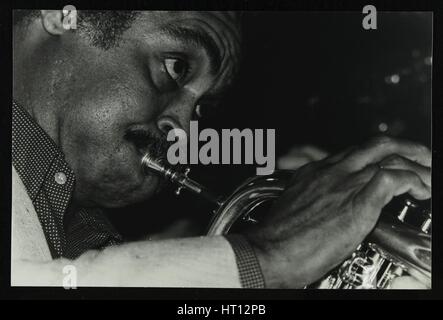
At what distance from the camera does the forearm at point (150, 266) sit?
2.50 metres

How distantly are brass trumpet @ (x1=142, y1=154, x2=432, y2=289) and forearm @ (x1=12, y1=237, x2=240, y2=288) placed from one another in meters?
0.17

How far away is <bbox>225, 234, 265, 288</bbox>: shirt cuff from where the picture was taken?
2453 mm

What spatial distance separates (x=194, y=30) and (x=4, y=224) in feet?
3.92

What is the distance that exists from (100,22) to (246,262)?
1.20 meters

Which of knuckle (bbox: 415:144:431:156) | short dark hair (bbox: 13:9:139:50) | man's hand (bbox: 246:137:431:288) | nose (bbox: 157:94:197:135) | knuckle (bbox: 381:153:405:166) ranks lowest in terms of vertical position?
man's hand (bbox: 246:137:431:288)

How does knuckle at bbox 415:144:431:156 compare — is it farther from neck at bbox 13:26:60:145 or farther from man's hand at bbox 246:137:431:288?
neck at bbox 13:26:60:145

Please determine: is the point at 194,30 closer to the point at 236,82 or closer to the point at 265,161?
the point at 236,82

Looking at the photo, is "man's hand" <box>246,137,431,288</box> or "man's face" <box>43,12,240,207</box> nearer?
"man's hand" <box>246,137,431,288</box>

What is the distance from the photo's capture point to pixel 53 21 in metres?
2.65

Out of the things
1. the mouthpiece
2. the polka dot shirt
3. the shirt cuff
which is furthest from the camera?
the mouthpiece

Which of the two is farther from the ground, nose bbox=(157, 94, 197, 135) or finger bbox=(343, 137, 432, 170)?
nose bbox=(157, 94, 197, 135)

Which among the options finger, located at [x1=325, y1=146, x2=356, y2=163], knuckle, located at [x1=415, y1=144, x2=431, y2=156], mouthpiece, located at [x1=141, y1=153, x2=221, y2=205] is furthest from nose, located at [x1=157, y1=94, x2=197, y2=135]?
knuckle, located at [x1=415, y1=144, x2=431, y2=156]

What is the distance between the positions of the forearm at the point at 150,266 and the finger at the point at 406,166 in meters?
0.73
